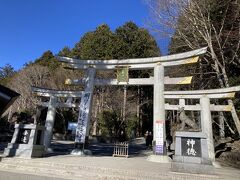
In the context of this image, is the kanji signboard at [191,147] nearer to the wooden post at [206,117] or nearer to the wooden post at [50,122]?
the wooden post at [206,117]

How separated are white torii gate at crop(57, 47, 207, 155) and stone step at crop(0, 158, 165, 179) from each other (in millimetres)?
3890

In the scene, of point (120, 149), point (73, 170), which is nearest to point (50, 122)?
point (120, 149)

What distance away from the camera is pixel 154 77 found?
12391mm

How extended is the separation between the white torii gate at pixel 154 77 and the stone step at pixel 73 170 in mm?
→ 3890

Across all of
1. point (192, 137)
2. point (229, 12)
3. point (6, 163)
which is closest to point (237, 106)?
point (229, 12)

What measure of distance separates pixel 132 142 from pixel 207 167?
20.6 meters

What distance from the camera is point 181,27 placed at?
16.5 m

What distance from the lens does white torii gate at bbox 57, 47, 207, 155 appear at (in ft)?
37.2

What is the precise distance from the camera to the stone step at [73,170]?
7.24m

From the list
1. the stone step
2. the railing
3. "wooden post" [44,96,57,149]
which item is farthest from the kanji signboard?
"wooden post" [44,96,57,149]

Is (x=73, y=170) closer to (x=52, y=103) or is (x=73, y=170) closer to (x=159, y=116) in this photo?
(x=159, y=116)

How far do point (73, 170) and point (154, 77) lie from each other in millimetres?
6739

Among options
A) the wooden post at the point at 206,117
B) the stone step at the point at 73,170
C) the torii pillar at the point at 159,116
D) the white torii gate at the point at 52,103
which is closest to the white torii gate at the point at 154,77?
the torii pillar at the point at 159,116

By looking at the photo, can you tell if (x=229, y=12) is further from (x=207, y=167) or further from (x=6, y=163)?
(x=6, y=163)
